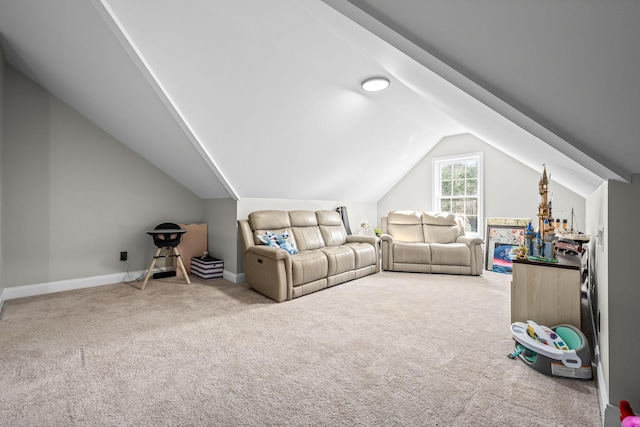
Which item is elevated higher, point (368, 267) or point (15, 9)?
point (15, 9)

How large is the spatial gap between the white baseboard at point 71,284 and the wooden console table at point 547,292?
3.21 m

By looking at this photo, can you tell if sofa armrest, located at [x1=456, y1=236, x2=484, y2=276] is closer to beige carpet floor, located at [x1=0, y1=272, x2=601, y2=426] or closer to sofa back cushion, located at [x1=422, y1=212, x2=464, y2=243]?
sofa back cushion, located at [x1=422, y1=212, x2=464, y2=243]

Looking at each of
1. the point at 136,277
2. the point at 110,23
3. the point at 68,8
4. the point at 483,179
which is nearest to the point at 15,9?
the point at 68,8

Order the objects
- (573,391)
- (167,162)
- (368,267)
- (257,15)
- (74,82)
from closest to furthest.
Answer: (573,391) < (257,15) < (74,82) < (167,162) < (368,267)

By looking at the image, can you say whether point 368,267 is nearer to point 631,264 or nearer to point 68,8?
point 631,264

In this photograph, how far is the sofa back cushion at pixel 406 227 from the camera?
5047 millimetres

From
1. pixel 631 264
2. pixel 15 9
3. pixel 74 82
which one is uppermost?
pixel 15 9

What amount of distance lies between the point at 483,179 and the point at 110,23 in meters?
5.62

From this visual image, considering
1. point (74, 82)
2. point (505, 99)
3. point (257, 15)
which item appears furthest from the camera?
point (74, 82)

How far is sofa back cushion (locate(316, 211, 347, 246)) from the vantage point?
461 cm

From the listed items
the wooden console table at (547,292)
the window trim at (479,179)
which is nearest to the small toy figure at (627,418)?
the wooden console table at (547,292)

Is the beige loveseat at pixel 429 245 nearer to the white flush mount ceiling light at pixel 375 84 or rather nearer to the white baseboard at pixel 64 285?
the white flush mount ceiling light at pixel 375 84

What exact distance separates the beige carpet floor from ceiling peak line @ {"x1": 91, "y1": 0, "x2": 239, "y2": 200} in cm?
170

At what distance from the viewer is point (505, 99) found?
1241 millimetres
